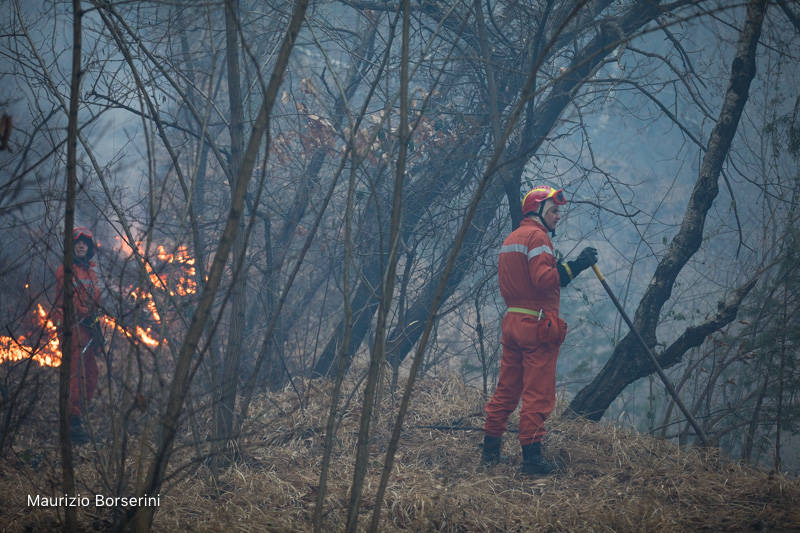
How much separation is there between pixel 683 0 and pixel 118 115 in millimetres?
18429

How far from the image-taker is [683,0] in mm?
4871

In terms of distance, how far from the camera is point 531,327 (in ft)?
13.8

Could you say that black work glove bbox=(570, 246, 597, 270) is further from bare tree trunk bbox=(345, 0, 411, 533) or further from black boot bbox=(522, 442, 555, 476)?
bare tree trunk bbox=(345, 0, 411, 533)

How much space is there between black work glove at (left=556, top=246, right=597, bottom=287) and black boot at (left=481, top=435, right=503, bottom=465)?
1.32 m

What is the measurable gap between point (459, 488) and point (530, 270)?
161 centimetres

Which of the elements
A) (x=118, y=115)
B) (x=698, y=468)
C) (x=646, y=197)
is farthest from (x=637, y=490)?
(x=646, y=197)

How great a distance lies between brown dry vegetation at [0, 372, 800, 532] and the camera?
3125 mm

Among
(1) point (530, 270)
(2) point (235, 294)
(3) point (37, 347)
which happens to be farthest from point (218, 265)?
(1) point (530, 270)

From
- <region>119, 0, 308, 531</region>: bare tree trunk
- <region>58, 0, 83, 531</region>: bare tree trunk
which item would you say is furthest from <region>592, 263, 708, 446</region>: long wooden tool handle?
<region>58, 0, 83, 531</region>: bare tree trunk

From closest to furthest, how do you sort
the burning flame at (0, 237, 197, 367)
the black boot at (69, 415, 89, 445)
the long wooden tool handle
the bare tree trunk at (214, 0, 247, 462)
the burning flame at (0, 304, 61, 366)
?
the burning flame at (0, 237, 197, 367), the burning flame at (0, 304, 61, 366), the bare tree trunk at (214, 0, 247, 462), the long wooden tool handle, the black boot at (69, 415, 89, 445)

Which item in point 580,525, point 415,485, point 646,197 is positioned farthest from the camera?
point 646,197

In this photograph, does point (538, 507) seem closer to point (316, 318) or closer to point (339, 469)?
point (339, 469)

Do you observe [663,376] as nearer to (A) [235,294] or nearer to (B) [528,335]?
(B) [528,335]

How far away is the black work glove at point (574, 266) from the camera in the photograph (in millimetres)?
4332
